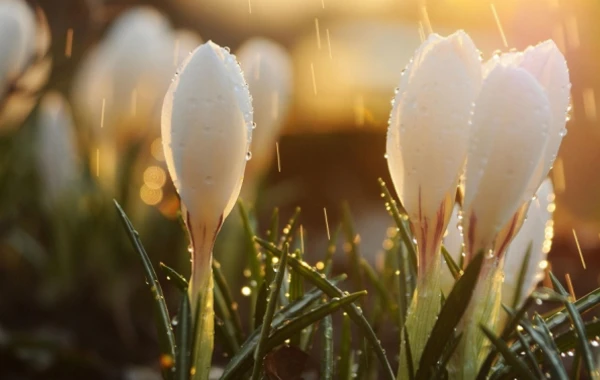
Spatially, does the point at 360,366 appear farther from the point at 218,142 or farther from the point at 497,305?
the point at 218,142

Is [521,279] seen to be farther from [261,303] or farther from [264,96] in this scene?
[264,96]

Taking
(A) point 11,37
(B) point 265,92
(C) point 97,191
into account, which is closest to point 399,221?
(B) point 265,92

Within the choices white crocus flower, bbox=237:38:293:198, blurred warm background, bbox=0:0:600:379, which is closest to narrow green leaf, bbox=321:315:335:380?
blurred warm background, bbox=0:0:600:379

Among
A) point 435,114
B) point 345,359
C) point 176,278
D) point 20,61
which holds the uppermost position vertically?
Answer: point 20,61

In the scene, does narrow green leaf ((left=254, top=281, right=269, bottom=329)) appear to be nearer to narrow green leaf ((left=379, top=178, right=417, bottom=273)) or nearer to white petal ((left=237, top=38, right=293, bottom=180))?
narrow green leaf ((left=379, top=178, right=417, bottom=273))

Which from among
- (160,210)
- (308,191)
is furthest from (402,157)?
(308,191)

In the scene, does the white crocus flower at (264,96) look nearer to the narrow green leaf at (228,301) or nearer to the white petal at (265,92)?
the white petal at (265,92)
